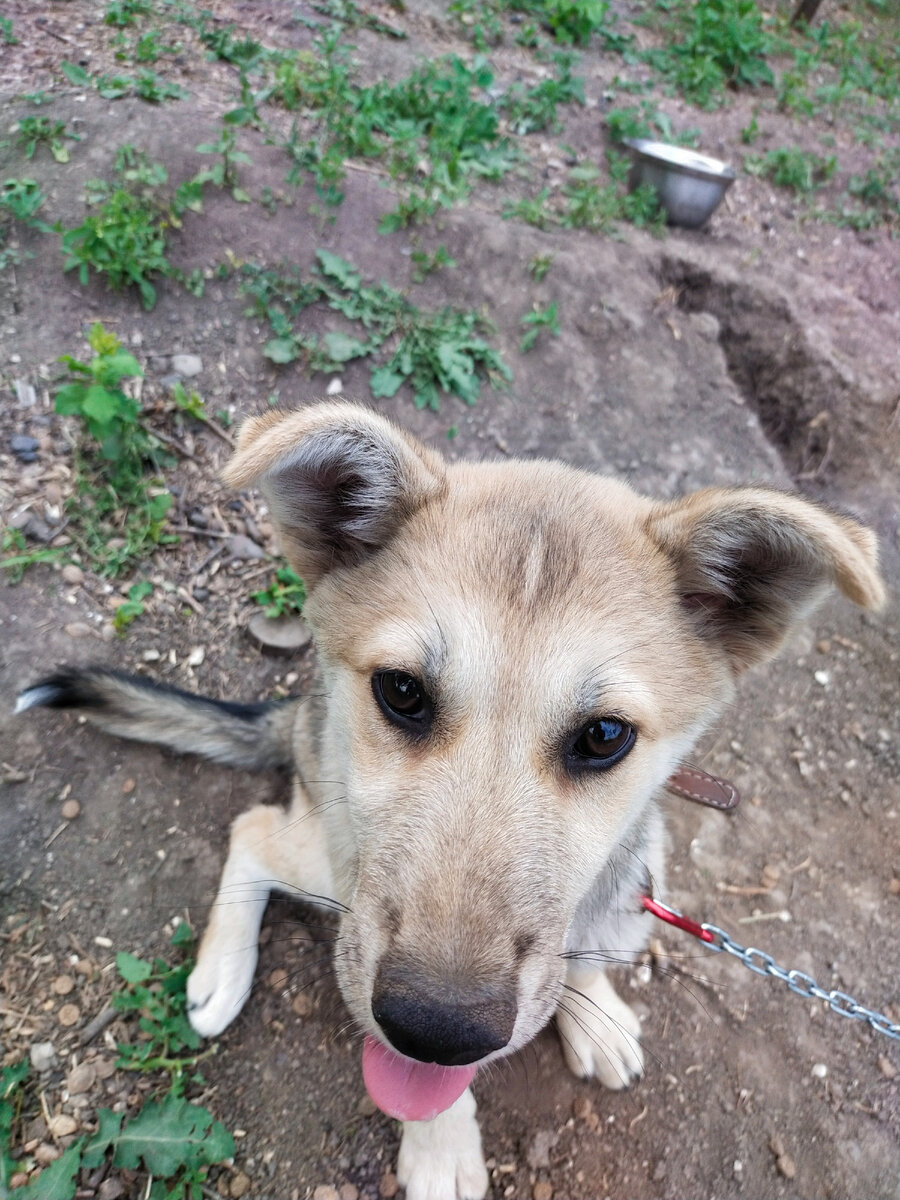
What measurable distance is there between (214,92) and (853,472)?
5761mm

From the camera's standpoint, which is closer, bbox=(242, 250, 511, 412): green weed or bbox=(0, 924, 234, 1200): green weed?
bbox=(0, 924, 234, 1200): green weed

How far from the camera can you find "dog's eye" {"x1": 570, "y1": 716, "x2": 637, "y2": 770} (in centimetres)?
196

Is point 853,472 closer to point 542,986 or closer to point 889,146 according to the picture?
point 542,986

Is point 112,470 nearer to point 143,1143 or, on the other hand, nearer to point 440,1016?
point 143,1143

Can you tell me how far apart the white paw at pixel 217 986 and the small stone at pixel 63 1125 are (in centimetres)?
47

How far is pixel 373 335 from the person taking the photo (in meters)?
4.80

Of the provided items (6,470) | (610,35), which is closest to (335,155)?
(6,470)

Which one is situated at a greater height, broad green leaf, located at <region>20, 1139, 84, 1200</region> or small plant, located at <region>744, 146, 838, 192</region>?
small plant, located at <region>744, 146, 838, 192</region>

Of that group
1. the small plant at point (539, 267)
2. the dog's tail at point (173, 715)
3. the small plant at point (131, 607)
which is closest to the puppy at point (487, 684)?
the dog's tail at point (173, 715)

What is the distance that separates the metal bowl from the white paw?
22.0 feet

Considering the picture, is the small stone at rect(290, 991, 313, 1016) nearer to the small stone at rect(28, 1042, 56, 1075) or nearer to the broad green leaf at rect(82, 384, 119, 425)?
the small stone at rect(28, 1042, 56, 1075)

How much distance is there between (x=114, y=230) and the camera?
4215mm


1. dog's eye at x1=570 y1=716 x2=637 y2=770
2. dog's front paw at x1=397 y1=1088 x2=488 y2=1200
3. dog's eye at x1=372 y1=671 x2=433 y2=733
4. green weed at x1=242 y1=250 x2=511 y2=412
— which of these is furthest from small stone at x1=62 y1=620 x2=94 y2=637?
dog's eye at x1=570 y1=716 x2=637 y2=770

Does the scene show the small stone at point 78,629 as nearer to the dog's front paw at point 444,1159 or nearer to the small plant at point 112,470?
the small plant at point 112,470
